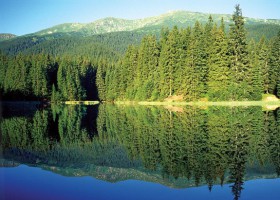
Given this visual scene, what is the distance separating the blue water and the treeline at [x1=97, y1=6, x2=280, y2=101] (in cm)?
5445

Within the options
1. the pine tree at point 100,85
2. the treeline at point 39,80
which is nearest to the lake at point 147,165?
the treeline at point 39,80

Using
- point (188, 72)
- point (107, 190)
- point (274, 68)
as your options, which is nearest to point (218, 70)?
point (188, 72)

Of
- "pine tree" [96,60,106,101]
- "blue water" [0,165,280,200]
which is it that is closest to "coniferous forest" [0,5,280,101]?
"pine tree" [96,60,106,101]

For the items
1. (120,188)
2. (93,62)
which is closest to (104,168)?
(120,188)

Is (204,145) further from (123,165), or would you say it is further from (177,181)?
Result: (177,181)

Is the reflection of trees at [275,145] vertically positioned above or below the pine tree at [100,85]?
above

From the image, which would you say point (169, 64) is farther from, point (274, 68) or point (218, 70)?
point (274, 68)

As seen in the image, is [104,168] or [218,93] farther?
[218,93]

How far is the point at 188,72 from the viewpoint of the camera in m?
72.4

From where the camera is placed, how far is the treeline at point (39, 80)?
102 m

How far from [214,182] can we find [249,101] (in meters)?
55.0

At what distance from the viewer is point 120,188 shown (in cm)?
1223

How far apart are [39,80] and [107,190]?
94.6 meters

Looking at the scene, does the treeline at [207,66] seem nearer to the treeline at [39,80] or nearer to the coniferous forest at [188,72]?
the coniferous forest at [188,72]
